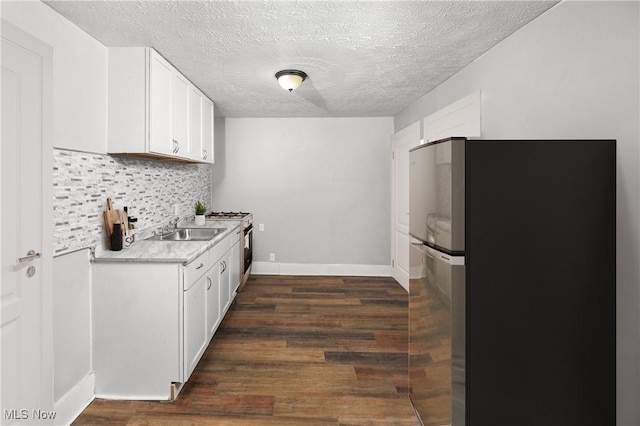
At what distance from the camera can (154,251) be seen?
8.07 ft

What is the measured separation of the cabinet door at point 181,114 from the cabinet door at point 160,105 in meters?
0.10

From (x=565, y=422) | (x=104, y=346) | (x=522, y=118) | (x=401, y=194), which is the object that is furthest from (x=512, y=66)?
(x=104, y=346)

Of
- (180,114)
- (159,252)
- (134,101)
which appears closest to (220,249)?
(159,252)

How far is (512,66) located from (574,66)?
579 millimetres

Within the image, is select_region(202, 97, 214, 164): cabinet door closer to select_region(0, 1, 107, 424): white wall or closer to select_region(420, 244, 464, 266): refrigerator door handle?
select_region(0, 1, 107, 424): white wall

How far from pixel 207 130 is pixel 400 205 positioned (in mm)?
2753

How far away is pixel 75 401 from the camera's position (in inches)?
84.2

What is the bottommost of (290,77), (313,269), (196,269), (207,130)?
(313,269)

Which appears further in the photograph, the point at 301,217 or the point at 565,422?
the point at 301,217

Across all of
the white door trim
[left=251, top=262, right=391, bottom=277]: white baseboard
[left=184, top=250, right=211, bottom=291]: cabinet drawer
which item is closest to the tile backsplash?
[left=184, top=250, right=211, bottom=291]: cabinet drawer

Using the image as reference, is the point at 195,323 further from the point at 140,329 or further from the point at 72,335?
the point at 72,335

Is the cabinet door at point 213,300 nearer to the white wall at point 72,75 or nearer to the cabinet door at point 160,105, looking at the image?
the cabinet door at point 160,105

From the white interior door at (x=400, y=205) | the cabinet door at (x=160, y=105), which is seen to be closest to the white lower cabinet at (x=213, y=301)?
the cabinet door at (x=160, y=105)

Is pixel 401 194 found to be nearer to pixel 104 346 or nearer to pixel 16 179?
pixel 104 346
